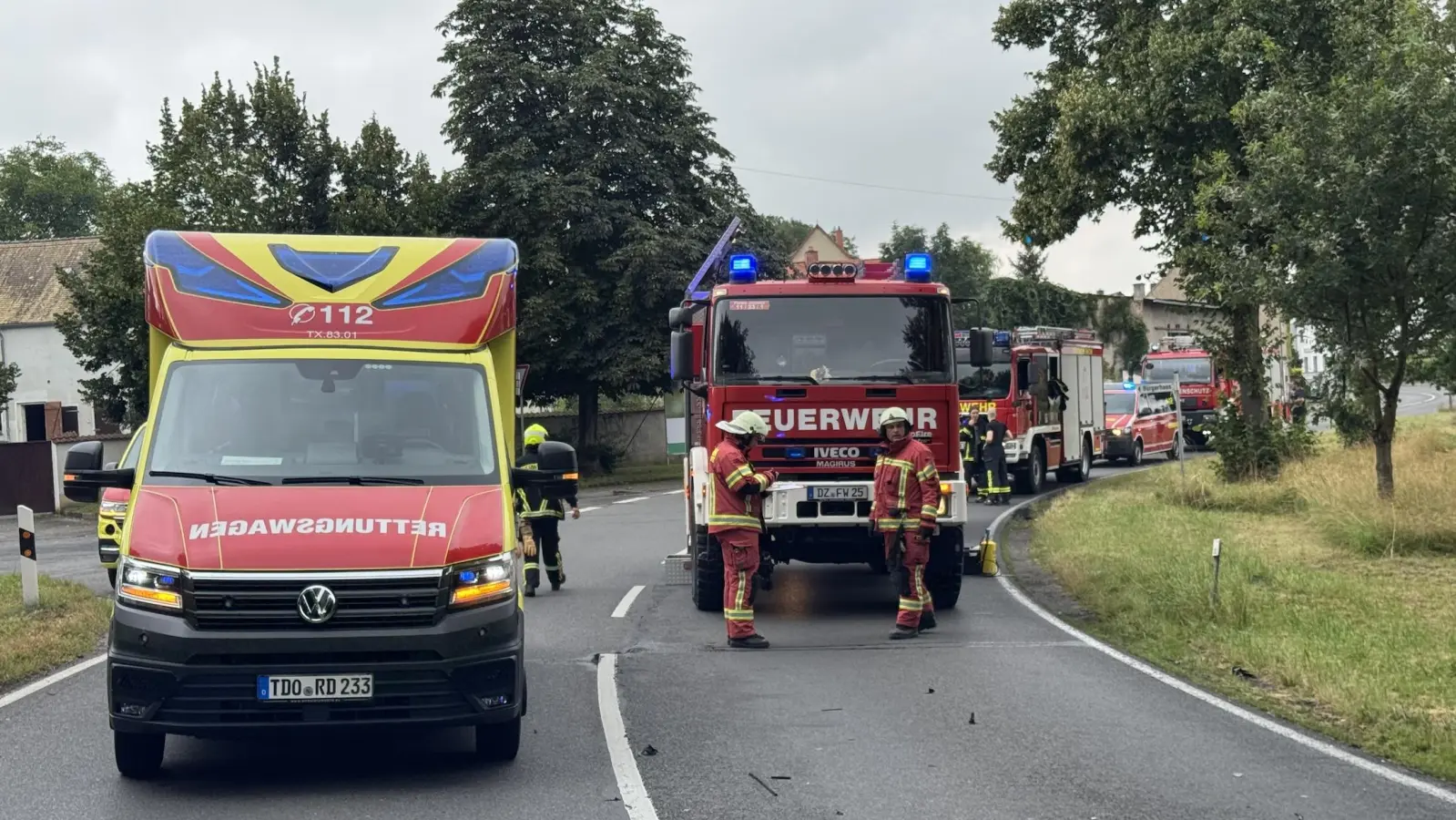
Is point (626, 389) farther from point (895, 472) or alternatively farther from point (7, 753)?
point (7, 753)

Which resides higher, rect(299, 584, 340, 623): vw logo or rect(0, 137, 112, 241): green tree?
rect(0, 137, 112, 241): green tree

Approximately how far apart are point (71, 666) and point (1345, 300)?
13707mm

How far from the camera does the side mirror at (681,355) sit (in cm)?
1323

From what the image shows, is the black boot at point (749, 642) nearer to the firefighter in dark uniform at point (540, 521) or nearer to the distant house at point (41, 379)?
the firefighter in dark uniform at point (540, 521)

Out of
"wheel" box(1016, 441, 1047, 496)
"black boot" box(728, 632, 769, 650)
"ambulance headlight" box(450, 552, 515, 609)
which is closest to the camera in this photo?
"ambulance headlight" box(450, 552, 515, 609)

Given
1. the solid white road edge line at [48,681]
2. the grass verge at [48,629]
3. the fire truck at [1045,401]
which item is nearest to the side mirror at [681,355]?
the solid white road edge line at [48,681]

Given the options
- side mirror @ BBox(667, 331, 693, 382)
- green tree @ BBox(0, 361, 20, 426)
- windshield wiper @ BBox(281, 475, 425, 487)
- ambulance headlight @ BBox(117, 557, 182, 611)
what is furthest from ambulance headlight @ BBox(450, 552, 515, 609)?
green tree @ BBox(0, 361, 20, 426)

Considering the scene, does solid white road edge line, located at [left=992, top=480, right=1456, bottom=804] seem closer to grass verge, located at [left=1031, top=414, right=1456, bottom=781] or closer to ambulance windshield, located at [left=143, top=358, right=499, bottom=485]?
grass verge, located at [left=1031, top=414, right=1456, bottom=781]

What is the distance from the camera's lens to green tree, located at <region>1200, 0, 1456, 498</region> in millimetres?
16344

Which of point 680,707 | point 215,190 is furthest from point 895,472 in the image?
point 215,190

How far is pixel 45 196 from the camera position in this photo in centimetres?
8194

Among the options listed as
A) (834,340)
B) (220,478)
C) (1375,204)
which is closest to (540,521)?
(834,340)

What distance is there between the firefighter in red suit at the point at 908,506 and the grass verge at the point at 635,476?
2718 centimetres

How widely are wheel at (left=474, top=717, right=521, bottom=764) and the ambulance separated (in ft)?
0.10
